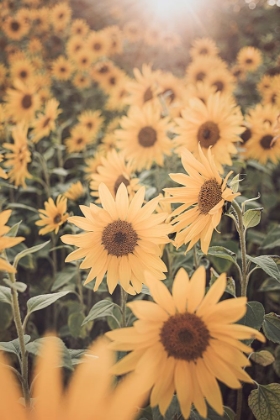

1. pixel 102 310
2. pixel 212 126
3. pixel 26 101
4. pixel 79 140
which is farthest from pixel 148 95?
pixel 102 310

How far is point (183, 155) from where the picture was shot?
1600mm

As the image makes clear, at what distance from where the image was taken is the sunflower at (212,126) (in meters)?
2.52

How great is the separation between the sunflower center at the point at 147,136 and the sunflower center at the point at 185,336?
1964mm

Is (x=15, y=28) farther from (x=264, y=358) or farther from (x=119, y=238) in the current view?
(x=264, y=358)

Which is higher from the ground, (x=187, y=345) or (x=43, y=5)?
(x=43, y=5)

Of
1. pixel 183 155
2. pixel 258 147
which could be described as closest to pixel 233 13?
pixel 258 147

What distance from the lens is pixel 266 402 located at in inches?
61.7

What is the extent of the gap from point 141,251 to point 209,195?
0.33 m

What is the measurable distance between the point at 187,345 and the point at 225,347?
0.34 ft

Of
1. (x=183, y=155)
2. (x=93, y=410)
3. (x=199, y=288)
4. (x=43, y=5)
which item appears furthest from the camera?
(x=43, y=5)

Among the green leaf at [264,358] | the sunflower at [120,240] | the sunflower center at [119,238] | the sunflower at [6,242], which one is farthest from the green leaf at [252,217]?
the sunflower at [6,242]

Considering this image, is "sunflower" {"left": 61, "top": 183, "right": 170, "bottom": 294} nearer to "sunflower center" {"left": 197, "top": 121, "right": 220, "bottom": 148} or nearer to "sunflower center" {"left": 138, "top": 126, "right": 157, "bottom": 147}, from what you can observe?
"sunflower center" {"left": 197, "top": 121, "right": 220, "bottom": 148}

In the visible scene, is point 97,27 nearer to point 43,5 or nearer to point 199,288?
point 43,5

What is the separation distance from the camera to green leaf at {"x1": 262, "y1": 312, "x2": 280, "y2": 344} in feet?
5.25
